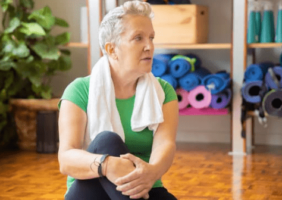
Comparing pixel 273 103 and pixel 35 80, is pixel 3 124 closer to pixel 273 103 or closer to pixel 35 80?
pixel 35 80

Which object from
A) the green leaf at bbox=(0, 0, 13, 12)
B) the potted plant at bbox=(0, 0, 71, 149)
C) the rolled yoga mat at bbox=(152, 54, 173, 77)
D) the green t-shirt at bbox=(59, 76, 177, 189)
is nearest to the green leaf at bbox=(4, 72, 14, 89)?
the potted plant at bbox=(0, 0, 71, 149)

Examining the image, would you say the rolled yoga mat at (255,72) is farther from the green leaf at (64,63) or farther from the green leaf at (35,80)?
the green leaf at (35,80)

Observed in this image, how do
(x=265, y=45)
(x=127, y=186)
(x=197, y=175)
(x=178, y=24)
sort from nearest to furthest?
(x=127, y=186) → (x=197, y=175) → (x=265, y=45) → (x=178, y=24)

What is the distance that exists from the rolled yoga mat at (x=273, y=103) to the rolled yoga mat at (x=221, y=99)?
27 centimetres

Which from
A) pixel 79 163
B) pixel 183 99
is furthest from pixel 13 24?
pixel 79 163

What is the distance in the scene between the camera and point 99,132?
5.63 feet

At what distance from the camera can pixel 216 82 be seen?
367cm

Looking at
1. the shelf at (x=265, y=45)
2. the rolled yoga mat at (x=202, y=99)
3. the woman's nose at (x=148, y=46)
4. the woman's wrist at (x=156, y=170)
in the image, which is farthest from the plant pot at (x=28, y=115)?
the woman's wrist at (x=156, y=170)

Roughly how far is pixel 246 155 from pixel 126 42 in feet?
7.03

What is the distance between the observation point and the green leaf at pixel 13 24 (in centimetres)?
382

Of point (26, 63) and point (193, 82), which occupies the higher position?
point (26, 63)

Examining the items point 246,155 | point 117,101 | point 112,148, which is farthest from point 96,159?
point 246,155

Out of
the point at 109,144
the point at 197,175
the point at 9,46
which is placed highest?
the point at 9,46

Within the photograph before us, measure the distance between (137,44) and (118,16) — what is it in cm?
11
